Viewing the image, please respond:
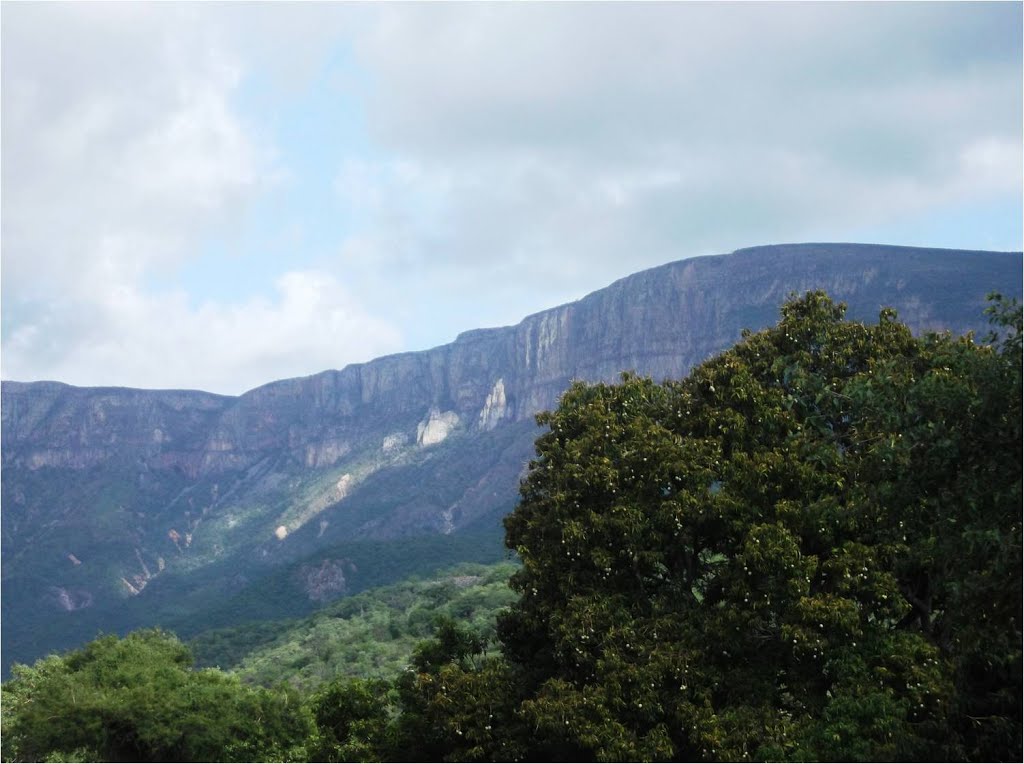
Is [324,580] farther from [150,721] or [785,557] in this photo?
[785,557]

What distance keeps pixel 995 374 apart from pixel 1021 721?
5.88 metres

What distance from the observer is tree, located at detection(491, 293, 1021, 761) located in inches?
508

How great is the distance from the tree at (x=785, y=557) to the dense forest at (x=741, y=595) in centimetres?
5

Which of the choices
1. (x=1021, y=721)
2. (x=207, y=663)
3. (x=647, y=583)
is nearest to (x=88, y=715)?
(x=647, y=583)

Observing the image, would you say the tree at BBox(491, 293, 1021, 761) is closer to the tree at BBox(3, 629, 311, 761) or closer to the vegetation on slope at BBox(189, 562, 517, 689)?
the tree at BBox(3, 629, 311, 761)

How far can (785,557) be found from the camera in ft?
60.1

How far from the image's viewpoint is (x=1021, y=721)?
1505 cm

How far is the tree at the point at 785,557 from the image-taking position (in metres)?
12.9

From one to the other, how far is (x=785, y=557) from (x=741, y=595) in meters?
1.18

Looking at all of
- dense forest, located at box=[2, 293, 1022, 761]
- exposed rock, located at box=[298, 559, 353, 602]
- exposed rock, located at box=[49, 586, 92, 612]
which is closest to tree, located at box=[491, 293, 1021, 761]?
dense forest, located at box=[2, 293, 1022, 761]

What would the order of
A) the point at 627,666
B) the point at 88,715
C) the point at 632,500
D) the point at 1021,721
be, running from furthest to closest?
the point at 88,715 < the point at 632,500 < the point at 627,666 < the point at 1021,721

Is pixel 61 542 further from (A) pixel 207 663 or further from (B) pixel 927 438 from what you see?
(B) pixel 927 438

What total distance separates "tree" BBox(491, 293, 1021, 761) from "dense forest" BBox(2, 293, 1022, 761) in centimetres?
5

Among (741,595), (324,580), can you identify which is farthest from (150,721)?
(324,580)
